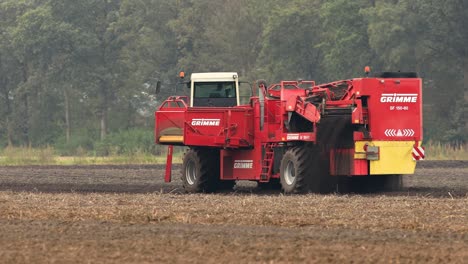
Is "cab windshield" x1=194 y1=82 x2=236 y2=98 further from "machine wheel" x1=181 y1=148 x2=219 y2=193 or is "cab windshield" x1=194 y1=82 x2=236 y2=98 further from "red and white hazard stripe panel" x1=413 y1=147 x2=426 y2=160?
"red and white hazard stripe panel" x1=413 y1=147 x2=426 y2=160

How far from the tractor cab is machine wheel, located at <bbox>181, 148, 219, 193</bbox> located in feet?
4.70

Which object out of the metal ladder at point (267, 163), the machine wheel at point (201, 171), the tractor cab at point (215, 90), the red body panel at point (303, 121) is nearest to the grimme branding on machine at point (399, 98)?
the red body panel at point (303, 121)

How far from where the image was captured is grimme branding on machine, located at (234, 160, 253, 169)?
28.8 metres

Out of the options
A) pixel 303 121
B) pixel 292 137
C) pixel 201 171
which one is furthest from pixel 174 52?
pixel 292 137

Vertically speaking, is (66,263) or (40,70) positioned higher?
(40,70)

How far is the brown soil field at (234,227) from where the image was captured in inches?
598

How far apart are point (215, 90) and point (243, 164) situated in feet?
8.82

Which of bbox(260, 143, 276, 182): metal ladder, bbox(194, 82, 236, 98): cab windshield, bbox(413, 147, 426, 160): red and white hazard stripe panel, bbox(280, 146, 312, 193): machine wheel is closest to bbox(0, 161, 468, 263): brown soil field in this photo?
bbox(260, 143, 276, 182): metal ladder

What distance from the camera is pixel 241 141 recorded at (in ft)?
93.6

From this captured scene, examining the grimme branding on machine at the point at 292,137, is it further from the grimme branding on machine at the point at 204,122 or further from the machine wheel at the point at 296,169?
the grimme branding on machine at the point at 204,122

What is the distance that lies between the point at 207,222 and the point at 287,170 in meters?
8.18

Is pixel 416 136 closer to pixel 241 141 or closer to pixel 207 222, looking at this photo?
→ pixel 241 141

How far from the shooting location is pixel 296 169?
26.7m

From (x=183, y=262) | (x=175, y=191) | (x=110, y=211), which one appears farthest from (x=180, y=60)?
(x=183, y=262)
